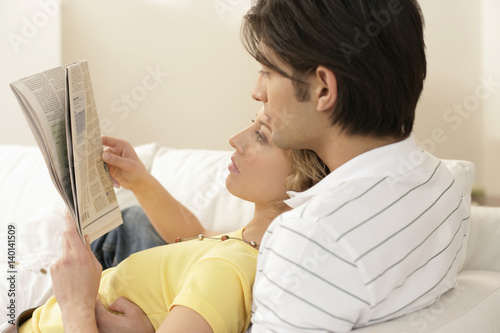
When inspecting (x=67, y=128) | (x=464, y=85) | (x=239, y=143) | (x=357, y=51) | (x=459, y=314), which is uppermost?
(x=357, y=51)

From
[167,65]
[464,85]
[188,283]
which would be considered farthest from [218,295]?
[167,65]

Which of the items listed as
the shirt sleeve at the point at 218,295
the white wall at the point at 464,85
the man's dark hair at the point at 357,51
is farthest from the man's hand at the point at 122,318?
the white wall at the point at 464,85

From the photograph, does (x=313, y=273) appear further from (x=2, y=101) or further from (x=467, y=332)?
(x=2, y=101)

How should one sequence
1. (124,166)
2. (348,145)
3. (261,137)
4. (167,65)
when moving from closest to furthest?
(348,145), (261,137), (124,166), (167,65)

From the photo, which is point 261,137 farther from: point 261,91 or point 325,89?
point 325,89

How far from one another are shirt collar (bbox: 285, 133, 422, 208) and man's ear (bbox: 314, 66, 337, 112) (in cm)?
10

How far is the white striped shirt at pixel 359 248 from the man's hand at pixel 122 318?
34 centimetres

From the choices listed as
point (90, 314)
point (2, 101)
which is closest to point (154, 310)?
→ point (90, 314)

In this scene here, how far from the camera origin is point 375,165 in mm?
960

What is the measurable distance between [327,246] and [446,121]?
171cm

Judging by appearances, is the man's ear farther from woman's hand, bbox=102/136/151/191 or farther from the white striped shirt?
woman's hand, bbox=102/136/151/191

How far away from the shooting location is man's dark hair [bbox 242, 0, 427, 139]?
0.91m

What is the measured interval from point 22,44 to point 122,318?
2172 mm

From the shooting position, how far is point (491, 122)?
2359mm
